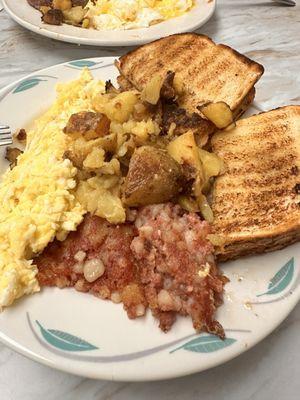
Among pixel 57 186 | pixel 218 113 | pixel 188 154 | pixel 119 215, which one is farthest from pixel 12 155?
pixel 218 113

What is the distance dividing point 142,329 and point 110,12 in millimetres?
2392

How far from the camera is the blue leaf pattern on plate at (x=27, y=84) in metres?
2.27

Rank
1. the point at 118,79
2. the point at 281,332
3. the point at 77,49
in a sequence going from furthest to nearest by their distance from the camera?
the point at 77,49 → the point at 118,79 → the point at 281,332

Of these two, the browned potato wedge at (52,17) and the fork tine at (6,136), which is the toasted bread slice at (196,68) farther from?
the browned potato wedge at (52,17)

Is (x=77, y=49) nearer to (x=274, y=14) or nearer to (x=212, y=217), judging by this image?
(x=274, y=14)

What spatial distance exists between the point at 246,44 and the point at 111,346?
255cm


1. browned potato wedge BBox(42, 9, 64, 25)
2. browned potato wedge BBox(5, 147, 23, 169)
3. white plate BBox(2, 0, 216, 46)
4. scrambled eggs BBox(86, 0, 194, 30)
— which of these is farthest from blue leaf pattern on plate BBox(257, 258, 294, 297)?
browned potato wedge BBox(42, 9, 64, 25)

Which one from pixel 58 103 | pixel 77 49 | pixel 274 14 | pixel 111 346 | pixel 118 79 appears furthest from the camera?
pixel 274 14

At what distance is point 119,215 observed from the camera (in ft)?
5.51

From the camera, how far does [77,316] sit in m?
1.52

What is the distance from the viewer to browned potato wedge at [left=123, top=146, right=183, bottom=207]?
1664 millimetres

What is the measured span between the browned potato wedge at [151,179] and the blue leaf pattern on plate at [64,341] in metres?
0.52

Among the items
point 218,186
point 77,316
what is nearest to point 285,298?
Answer: point 218,186

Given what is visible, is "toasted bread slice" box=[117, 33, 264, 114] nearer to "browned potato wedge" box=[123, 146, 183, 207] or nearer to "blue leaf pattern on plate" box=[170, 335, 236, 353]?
"browned potato wedge" box=[123, 146, 183, 207]
